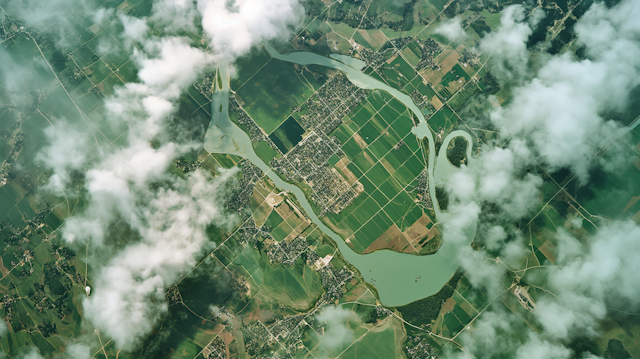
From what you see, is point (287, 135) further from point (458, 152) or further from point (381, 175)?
point (458, 152)

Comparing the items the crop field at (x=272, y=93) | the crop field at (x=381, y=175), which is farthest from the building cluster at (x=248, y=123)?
the crop field at (x=381, y=175)

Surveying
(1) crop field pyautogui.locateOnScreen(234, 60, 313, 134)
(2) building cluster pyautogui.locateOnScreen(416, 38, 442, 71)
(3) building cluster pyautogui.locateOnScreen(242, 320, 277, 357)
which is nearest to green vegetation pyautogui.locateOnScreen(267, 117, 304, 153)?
(1) crop field pyautogui.locateOnScreen(234, 60, 313, 134)

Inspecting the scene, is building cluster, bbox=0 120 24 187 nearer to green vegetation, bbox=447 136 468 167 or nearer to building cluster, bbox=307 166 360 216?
building cluster, bbox=307 166 360 216

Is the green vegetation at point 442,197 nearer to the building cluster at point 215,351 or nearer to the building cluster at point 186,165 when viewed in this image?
the building cluster at point 186,165

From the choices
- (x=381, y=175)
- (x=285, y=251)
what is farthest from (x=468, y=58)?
(x=285, y=251)

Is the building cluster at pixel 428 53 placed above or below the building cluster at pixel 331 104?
below

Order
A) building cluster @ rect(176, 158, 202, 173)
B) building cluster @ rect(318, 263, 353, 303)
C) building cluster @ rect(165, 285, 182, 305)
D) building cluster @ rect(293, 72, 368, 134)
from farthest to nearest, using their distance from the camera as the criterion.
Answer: building cluster @ rect(176, 158, 202, 173)
building cluster @ rect(293, 72, 368, 134)
building cluster @ rect(165, 285, 182, 305)
building cluster @ rect(318, 263, 353, 303)
